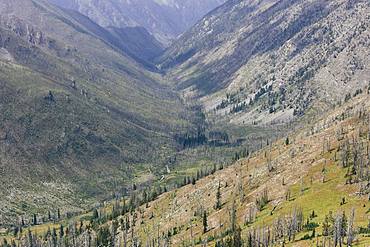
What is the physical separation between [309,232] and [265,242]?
16.0 metres

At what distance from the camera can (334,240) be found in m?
163

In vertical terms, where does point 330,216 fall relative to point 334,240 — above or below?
above

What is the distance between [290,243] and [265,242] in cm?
978

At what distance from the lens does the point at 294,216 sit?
199 m

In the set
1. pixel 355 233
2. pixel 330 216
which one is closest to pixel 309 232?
pixel 330 216

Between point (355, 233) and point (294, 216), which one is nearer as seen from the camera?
point (355, 233)

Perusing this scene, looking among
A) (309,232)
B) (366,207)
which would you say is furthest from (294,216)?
(366,207)

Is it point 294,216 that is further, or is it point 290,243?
point 294,216

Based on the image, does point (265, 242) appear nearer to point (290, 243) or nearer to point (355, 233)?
point (290, 243)

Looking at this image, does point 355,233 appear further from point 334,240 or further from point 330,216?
point 330,216

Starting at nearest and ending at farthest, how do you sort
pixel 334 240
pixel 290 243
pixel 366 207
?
1. pixel 334 240
2. pixel 290 243
3. pixel 366 207

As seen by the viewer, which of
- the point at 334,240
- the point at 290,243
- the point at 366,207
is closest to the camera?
the point at 334,240

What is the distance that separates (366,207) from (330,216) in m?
17.2

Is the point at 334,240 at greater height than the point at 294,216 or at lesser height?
lesser
